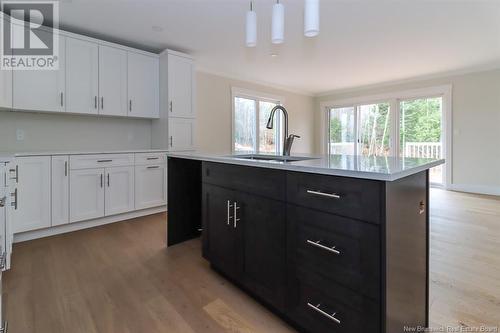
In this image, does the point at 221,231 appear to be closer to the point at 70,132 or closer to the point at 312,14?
the point at 312,14

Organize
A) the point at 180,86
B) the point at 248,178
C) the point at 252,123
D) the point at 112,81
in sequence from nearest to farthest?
the point at 248,178 → the point at 112,81 → the point at 180,86 → the point at 252,123

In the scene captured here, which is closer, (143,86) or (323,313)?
(323,313)

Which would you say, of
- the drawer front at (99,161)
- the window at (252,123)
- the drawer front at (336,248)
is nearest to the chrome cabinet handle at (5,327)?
the drawer front at (336,248)

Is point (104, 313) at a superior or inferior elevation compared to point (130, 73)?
inferior

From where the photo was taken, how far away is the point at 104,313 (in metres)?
1.51

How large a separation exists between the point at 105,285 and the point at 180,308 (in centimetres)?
66

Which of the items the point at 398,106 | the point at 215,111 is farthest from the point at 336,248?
the point at 398,106

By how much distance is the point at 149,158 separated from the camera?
11.5 ft

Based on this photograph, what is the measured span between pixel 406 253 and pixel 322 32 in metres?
3.00

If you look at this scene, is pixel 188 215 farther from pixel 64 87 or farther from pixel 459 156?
pixel 459 156

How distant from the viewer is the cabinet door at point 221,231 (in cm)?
170

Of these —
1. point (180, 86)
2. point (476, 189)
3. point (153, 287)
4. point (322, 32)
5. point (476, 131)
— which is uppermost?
point (322, 32)

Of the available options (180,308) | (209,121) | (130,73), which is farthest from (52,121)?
(180,308)
